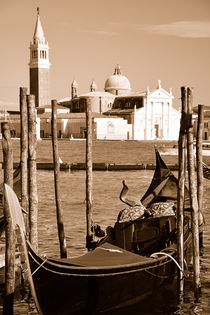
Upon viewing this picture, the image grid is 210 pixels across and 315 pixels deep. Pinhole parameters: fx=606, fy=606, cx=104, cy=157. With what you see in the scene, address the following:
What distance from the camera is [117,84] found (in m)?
71.6

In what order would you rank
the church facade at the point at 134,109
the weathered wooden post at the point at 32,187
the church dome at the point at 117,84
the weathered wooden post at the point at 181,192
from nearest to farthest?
1. the weathered wooden post at the point at 181,192
2. the weathered wooden post at the point at 32,187
3. the church facade at the point at 134,109
4. the church dome at the point at 117,84

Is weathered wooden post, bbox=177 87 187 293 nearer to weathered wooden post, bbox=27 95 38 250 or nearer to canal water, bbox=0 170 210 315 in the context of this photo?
canal water, bbox=0 170 210 315

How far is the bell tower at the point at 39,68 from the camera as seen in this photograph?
7006 centimetres

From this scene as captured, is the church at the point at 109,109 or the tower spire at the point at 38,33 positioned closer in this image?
the church at the point at 109,109

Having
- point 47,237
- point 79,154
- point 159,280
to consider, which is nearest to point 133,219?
point 159,280

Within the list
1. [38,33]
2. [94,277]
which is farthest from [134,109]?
[94,277]

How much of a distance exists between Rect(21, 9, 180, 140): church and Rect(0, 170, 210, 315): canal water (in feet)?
119

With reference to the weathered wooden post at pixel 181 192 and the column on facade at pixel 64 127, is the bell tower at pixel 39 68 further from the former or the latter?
the weathered wooden post at pixel 181 192

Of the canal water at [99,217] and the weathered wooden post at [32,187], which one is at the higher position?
the weathered wooden post at [32,187]

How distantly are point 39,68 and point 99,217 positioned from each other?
59.7 m

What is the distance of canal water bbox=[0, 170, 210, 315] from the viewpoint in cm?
689

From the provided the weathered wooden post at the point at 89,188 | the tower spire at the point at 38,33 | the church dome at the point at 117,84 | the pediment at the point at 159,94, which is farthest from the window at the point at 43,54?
the weathered wooden post at the point at 89,188

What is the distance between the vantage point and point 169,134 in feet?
224

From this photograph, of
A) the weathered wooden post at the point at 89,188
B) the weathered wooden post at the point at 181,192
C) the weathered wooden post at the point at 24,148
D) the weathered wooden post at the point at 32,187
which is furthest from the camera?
the weathered wooden post at the point at 89,188
